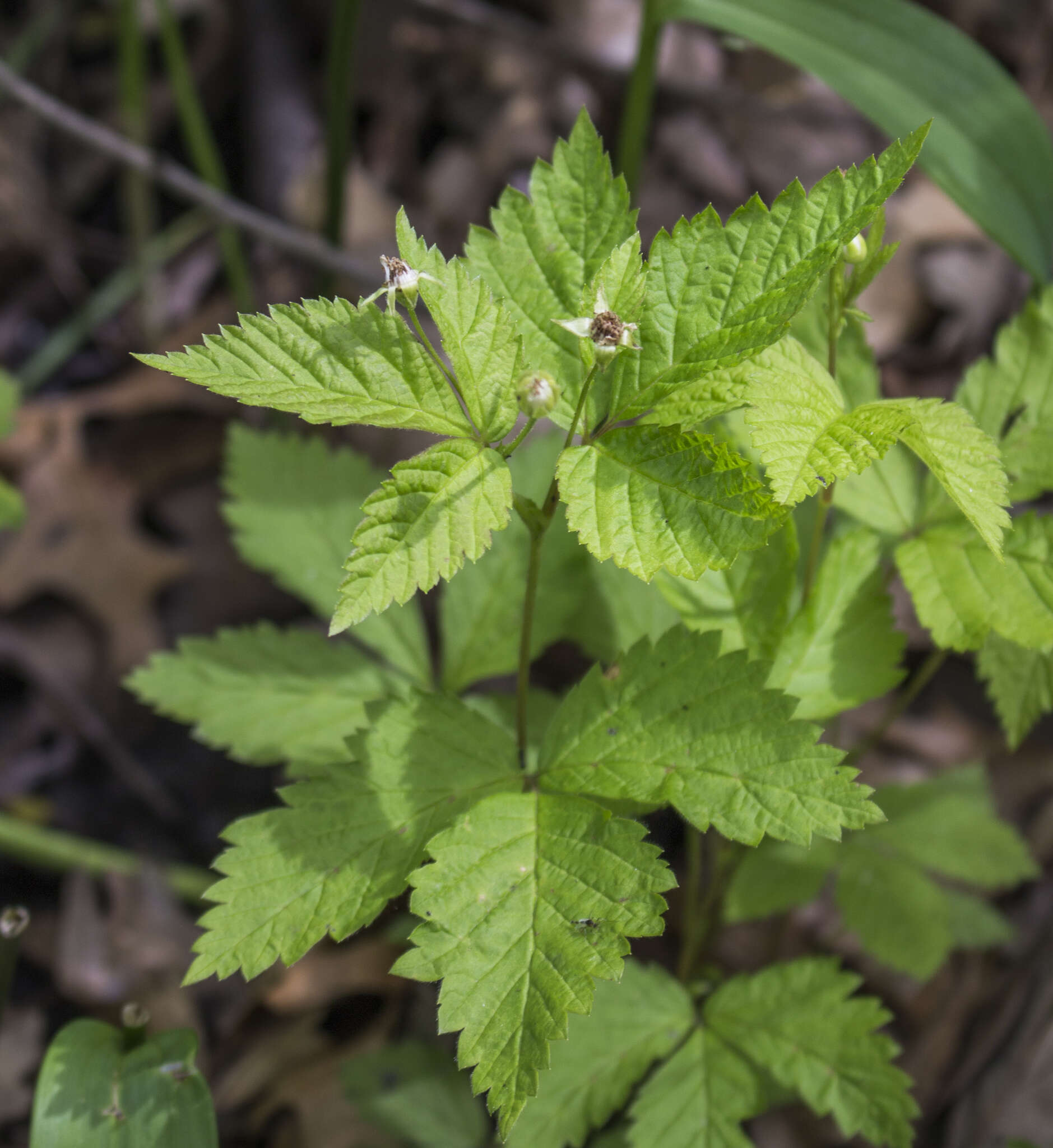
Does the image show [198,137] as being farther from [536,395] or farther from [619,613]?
[536,395]

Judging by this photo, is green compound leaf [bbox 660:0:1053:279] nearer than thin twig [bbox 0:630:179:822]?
Yes

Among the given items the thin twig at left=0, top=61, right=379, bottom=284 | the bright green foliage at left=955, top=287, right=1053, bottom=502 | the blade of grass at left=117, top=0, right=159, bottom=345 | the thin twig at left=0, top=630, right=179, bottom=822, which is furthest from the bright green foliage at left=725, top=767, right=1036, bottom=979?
the blade of grass at left=117, top=0, right=159, bottom=345

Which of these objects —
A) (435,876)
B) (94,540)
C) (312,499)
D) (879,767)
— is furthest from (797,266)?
(94,540)

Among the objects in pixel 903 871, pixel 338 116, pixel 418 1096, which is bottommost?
pixel 418 1096

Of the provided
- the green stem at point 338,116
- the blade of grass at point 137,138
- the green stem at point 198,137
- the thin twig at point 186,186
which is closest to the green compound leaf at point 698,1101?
the thin twig at point 186,186

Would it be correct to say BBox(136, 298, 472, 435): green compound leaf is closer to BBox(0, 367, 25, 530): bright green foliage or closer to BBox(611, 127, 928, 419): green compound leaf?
BBox(611, 127, 928, 419): green compound leaf

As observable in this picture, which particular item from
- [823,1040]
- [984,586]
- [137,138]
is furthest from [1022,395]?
[137,138]

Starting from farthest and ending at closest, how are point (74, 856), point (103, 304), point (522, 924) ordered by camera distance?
point (103, 304) < point (74, 856) < point (522, 924)
